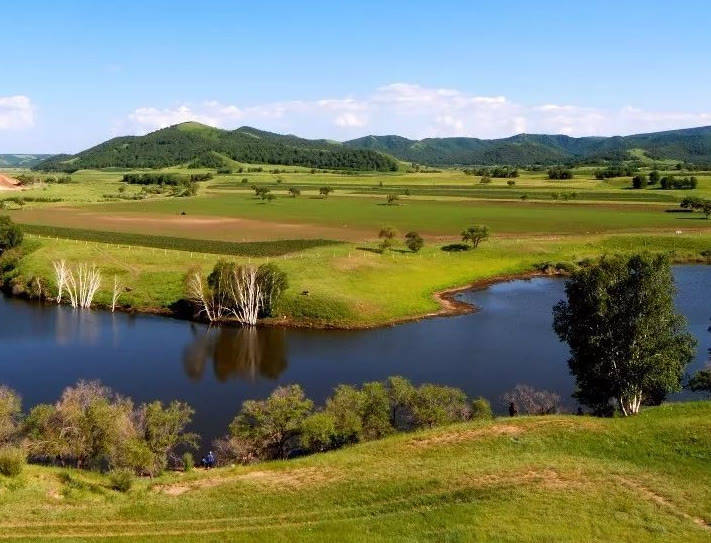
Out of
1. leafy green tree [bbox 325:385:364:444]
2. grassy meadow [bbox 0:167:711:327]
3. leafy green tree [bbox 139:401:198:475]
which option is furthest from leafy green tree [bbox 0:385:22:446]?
grassy meadow [bbox 0:167:711:327]

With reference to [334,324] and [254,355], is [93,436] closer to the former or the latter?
[254,355]

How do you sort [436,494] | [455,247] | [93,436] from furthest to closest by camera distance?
[455,247] → [93,436] → [436,494]

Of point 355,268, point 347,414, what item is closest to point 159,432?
point 347,414

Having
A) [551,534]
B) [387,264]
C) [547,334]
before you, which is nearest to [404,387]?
[551,534]

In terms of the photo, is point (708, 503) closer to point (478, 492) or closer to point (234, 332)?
point (478, 492)

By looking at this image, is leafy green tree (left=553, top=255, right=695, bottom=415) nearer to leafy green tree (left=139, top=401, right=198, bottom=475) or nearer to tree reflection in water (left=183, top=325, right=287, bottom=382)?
leafy green tree (left=139, top=401, right=198, bottom=475)

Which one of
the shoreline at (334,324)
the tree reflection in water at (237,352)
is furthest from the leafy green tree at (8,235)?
the tree reflection in water at (237,352)
